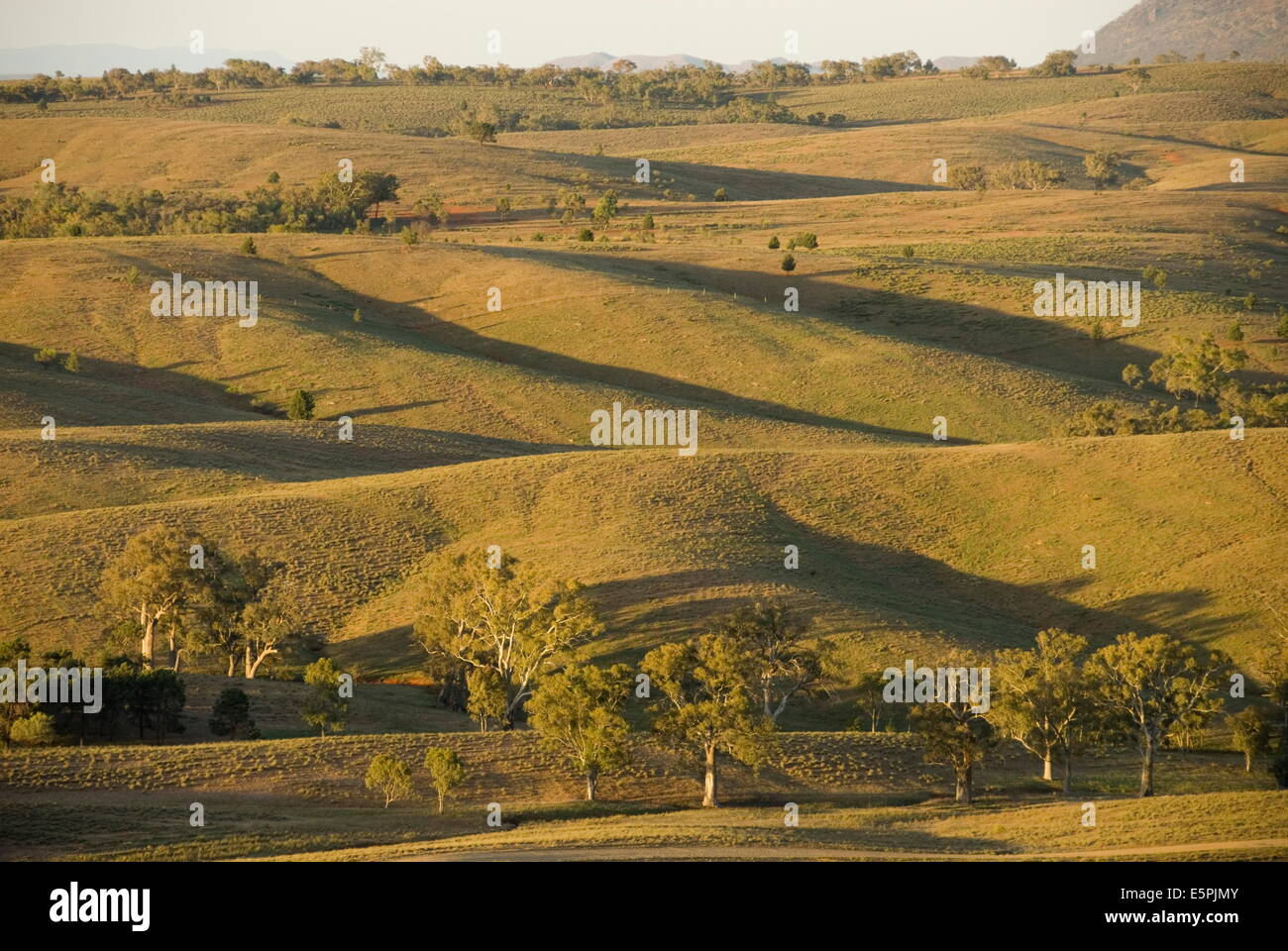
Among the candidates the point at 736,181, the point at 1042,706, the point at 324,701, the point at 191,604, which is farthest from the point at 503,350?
the point at 736,181

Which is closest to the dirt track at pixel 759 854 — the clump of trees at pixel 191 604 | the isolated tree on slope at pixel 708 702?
the isolated tree on slope at pixel 708 702

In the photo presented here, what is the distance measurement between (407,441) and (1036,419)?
127 feet

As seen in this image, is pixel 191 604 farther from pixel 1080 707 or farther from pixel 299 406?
pixel 299 406

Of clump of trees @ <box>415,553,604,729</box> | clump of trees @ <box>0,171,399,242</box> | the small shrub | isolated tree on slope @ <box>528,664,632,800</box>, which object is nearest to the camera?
isolated tree on slope @ <box>528,664,632,800</box>

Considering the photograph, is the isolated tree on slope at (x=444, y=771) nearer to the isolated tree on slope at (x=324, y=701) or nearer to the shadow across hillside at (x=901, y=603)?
the isolated tree on slope at (x=324, y=701)

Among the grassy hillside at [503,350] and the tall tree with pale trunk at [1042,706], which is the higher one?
the grassy hillside at [503,350]

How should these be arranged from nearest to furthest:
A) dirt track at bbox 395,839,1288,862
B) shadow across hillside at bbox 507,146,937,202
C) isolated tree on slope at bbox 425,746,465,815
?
dirt track at bbox 395,839,1288,862 → isolated tree on slope at bbox 425,746,465,815 → shadow across hillside at bbox 507,146,937,202

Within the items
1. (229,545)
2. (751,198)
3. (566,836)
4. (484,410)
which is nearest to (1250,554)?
(566,836)

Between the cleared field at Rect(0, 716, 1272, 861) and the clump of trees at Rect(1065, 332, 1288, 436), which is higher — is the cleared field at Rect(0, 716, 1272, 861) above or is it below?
below

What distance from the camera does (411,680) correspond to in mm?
49969

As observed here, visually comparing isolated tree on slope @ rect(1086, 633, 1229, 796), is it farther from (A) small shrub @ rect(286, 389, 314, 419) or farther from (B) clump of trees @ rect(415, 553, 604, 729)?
(A) small shrub @ rect(286, 389, 314, 419)

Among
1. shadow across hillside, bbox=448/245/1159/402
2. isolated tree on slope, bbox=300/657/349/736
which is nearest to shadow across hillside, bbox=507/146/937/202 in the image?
shadow across hillside, bbox=448/245/1159/402

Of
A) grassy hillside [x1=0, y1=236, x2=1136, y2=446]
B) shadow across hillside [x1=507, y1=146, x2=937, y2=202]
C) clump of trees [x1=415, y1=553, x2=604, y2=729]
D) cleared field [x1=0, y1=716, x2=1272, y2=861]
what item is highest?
shadow across hillside [x1=507, y1=146, x2=937, y2=202]

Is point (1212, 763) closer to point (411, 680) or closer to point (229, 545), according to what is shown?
point (411, 680)
